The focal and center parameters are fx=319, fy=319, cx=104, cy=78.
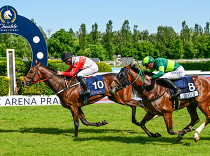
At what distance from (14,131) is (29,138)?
45.3 inches

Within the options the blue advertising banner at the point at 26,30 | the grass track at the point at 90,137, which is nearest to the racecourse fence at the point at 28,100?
the blue advertising banner at the point at 26,30

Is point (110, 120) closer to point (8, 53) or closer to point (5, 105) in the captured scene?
point (5, 105)

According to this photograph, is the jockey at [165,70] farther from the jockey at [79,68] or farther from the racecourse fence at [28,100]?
the racecourse fence at [28,100]

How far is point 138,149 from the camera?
6.49m

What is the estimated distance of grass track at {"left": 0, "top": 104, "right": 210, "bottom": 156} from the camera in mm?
6414

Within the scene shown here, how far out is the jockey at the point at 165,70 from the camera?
6719 millimetres

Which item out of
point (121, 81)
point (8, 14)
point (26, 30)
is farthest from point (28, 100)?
point (121, 81)

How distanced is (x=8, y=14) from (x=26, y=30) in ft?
3.70

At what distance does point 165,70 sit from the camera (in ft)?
23.1

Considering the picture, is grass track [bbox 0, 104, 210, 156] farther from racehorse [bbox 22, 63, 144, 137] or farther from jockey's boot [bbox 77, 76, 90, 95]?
jockey's boot [bbox 77, 76, 90, 95]

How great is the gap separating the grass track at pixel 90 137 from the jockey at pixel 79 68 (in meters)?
1.35

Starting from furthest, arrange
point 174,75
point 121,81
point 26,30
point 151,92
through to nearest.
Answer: point 26,30 < point 174,75 < point 151,92 < point 121,81

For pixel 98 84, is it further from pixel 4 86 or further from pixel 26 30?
pixel 26 30

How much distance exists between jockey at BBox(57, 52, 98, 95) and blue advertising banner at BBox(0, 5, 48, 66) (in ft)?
24.6
